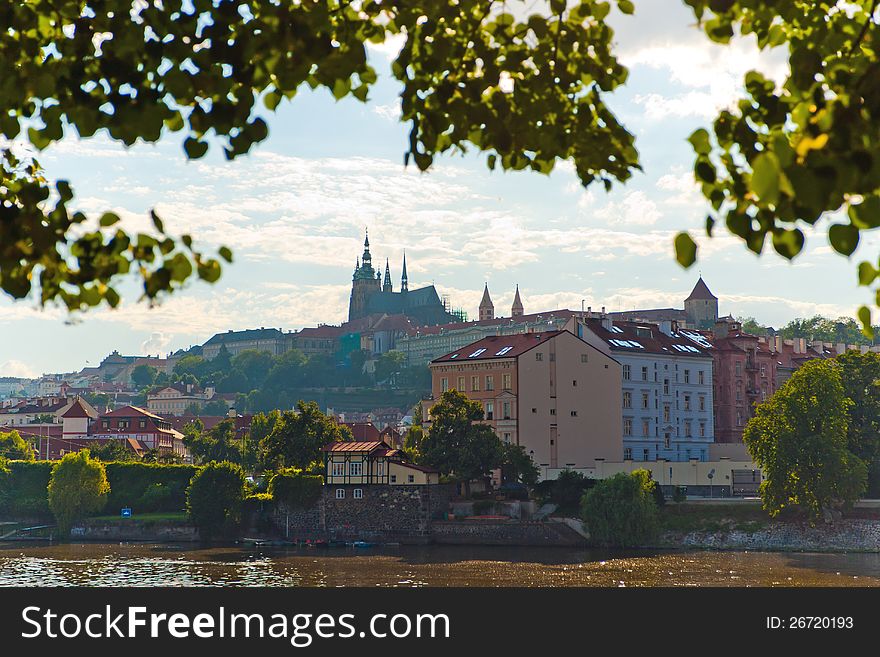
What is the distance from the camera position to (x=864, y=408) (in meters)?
71.4

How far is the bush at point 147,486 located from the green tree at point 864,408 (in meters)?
45.0

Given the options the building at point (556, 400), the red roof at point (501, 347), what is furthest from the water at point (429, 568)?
the red roof at point (501, 347)

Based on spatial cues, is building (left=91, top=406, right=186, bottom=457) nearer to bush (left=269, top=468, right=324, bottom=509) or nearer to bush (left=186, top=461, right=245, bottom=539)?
bush (left=186, top=461, right=245, bottom=539)

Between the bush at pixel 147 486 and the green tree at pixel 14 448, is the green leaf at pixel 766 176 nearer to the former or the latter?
the bush at pixel 147 486

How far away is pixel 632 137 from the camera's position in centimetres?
773

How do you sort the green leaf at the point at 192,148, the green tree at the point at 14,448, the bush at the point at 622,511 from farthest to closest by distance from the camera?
the green tree at the point at 14,448 < the bush at the point at 622,511 < the green leaf at the point at 192,148

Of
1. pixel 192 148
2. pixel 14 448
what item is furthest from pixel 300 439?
pixel 192 148

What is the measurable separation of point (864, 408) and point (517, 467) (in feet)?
70.6

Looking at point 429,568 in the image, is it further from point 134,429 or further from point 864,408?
point 134,429

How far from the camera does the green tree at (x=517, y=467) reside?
7212cm

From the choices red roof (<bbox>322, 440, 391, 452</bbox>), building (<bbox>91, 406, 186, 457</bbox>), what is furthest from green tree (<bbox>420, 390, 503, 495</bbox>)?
building (<bbox>91, 406, 186, 457</bbox>)
